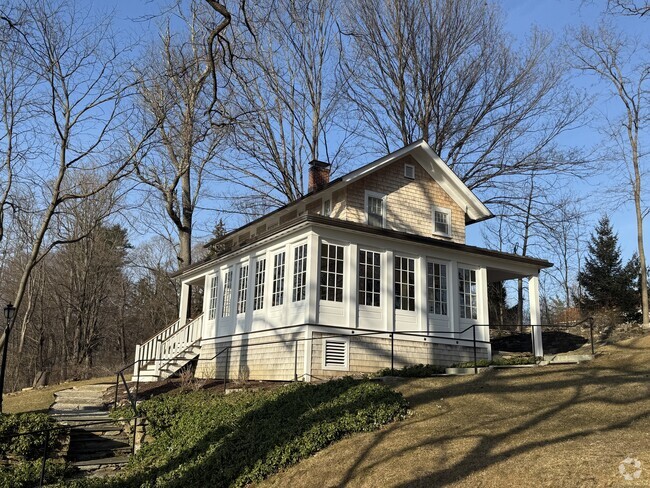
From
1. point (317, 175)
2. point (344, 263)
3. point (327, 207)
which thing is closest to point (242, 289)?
point (327, 207)

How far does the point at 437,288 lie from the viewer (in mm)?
16547

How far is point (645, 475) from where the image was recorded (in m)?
5.61

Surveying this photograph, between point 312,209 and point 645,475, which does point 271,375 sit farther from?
point 645,475

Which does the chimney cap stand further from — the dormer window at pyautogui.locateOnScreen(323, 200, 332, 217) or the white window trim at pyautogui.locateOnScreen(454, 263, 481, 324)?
the white window trim at pyautogui.locateOnScreen(454, 263, 481, 324)

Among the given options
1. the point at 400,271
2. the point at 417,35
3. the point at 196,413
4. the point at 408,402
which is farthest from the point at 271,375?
the point at 417,35

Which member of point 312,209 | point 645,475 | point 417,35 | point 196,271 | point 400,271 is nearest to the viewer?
point 645,475

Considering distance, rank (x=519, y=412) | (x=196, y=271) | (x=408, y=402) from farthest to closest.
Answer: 1. (x=196, y=271)
2. (x=408, y=402)
3. (x=519, y=412)

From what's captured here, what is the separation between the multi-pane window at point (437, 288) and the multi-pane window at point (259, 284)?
4.80 meters

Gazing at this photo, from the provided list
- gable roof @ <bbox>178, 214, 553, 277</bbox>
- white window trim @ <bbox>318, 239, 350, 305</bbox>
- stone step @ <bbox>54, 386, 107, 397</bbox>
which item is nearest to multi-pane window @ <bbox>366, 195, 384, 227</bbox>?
gable roof @ <bbox>178, 214, 553, 277</bbox>

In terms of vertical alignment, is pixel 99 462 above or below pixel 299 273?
below

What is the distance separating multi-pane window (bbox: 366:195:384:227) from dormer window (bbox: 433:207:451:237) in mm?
2241

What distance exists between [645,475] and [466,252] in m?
11.5

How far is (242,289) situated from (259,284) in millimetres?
1126

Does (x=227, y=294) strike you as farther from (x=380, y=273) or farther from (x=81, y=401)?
(x=380, y=273)
